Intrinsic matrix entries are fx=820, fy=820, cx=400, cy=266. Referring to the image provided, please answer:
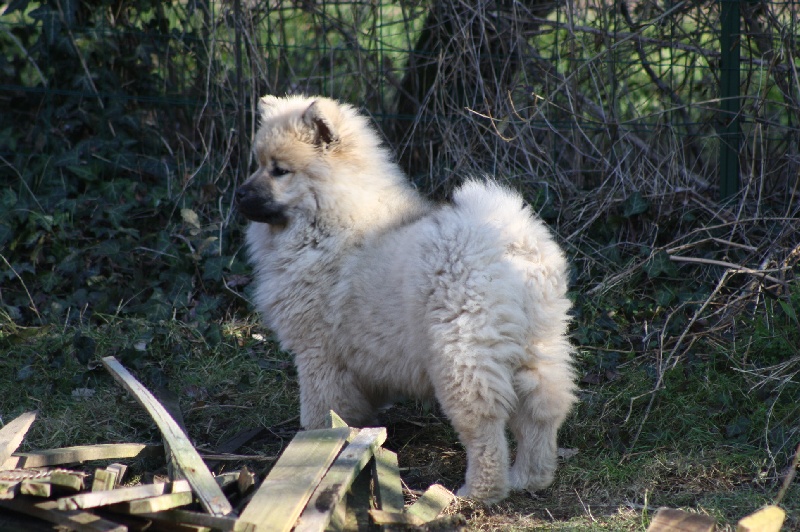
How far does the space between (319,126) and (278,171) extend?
0.29 m

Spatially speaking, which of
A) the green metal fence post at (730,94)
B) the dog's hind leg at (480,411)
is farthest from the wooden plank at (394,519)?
the green metal fence post at (730,94)

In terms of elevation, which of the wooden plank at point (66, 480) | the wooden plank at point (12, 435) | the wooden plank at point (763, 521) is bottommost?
the wooden plank at point (12, 435)

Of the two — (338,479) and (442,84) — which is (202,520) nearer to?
(338,479)

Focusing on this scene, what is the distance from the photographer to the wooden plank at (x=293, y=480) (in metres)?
2.59

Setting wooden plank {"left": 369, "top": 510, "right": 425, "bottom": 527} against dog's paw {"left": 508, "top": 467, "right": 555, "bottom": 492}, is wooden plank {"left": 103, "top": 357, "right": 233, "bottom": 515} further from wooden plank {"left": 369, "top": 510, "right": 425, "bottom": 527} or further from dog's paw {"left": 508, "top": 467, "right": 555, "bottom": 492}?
dog's paw {"left": 508, "top": 467, "right": 555, "bottom": 492}

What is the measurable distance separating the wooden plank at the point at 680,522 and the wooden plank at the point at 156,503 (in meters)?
1.52

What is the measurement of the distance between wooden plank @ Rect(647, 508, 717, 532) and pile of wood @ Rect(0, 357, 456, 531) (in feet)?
2.40

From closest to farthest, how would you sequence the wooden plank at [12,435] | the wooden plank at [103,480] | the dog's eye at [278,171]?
the wooden plank at [103,480], the wooden plank at [12,435], the dog's eye at [278,171]

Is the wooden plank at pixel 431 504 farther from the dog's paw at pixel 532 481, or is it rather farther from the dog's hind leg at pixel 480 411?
the dog's paw at pixel 532 481

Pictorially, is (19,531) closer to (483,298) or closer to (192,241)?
(483,298)

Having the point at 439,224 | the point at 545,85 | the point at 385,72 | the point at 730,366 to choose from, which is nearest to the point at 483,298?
the point at 439,224

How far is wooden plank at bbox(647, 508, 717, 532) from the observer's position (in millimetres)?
2566

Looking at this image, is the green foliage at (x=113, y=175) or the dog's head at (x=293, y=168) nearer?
the dog's head at (x=293, y=168)

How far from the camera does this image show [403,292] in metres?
3.37
